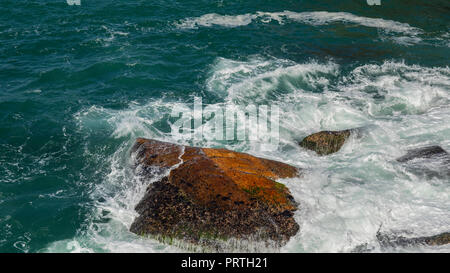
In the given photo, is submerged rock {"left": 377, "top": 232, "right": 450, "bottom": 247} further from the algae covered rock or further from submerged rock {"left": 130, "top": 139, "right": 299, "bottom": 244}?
the algae covered rock

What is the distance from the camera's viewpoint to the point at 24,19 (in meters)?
27.5

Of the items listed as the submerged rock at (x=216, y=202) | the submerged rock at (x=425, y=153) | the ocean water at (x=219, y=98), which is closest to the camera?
the submerged rock at (x=216, y=202)

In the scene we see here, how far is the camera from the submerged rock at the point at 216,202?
1095 cm

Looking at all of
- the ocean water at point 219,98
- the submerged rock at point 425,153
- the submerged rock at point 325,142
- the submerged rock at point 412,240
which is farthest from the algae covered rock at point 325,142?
the submerged rock at point 412,240

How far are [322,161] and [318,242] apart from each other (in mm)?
4904

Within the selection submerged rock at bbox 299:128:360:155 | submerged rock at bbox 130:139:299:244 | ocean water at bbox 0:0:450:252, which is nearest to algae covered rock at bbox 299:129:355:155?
submerged rock at bbox 299:128:360:155

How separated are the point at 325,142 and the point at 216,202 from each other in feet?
21.6

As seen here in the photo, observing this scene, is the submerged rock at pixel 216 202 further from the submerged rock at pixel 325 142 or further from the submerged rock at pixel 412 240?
the submerged rock at pixel 325 142

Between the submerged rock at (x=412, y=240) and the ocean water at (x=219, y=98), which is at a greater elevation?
the ocean water at (x=219, y=98)

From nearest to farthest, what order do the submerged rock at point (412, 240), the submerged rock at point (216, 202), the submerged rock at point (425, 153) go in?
the submerged rock at point (216, 202), the submerged rock at point (412, 240), the submerged rock at point (425, 153)

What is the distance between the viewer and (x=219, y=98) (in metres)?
20.5

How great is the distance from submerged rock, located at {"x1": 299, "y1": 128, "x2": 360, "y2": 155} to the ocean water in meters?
0.34

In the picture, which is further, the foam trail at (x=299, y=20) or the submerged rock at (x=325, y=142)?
the foam trail at (x=299, y=20)

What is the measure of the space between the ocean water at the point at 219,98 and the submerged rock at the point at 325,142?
0.34m
